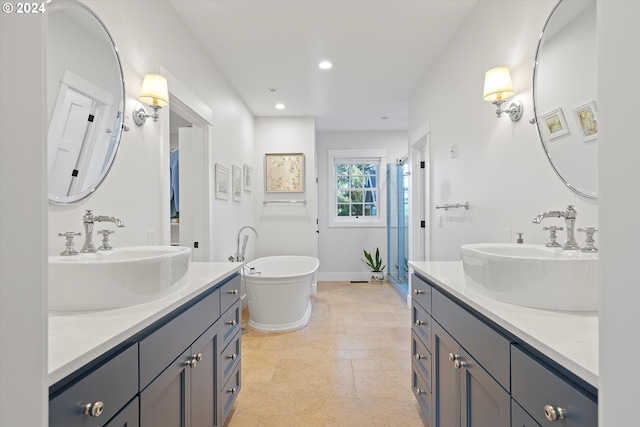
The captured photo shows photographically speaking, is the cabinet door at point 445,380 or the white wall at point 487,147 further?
the white wall at point 487,147

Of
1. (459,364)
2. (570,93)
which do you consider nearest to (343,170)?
(570,93)

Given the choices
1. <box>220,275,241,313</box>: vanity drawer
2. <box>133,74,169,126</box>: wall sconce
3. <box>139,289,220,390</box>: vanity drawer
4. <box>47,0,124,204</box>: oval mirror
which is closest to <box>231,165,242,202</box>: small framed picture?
<box>133,74,169,126</box>: wall sconce

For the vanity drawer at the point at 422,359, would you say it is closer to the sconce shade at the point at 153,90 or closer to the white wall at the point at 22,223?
the white wall at the point at 22,223

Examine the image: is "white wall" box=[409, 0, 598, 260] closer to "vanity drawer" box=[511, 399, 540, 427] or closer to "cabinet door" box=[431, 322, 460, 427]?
"cabinet door" box=[431, 322, 460, 427]

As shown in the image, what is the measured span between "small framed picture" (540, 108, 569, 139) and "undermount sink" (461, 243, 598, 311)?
1.89ft

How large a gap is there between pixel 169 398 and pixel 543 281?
1.19 metres

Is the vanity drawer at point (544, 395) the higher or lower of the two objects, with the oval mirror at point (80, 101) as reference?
lower

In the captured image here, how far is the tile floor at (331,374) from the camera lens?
184 centimetres

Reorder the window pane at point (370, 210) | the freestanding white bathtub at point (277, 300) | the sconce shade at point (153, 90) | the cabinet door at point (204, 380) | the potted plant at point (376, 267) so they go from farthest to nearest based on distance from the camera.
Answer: the window pane at point (370, 210), the potted plant at point (376, 267), the freestanding white bathtub at point (277, 300), the sconce shade at point (153, 90), the cabinet door at point (204, 380)

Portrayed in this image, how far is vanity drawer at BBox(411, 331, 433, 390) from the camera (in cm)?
155

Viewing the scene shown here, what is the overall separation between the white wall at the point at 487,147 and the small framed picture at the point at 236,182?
2.01 m

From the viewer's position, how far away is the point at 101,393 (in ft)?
2.36

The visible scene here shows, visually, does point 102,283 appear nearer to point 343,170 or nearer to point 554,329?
point 554,329

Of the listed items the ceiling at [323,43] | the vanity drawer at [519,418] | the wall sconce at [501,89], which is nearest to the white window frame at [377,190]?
the ceiling at [323,43]
